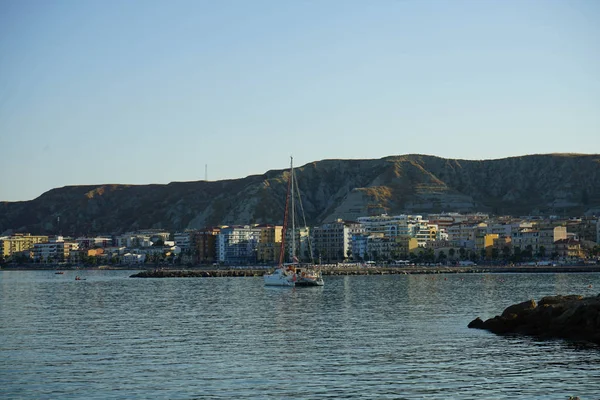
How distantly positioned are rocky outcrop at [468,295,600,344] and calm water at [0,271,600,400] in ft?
5.50

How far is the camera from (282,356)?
128ft

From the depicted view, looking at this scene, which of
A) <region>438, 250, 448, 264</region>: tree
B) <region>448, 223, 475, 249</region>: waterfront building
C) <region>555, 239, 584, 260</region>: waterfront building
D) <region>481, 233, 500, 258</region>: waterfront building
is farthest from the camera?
<region>448, 223, 475, 249</region>: waterfront building

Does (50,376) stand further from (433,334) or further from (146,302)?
(146,302)

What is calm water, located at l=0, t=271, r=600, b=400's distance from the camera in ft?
102

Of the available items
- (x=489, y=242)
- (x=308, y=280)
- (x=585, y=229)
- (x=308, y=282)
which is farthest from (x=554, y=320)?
(x=585, y=229)

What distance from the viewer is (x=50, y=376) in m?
34.1

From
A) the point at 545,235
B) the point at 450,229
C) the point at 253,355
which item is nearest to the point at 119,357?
the point at 253,355

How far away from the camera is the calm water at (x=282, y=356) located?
31047 mm

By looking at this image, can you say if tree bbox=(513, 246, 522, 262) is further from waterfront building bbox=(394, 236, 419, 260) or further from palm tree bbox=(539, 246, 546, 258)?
waterfront building bbox=(394, 236, 419, 260)

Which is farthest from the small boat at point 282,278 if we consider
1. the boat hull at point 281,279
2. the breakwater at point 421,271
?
the breakwater at point 421,271

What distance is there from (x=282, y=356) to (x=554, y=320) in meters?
15.3

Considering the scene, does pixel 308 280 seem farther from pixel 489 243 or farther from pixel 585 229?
pixel 585 229

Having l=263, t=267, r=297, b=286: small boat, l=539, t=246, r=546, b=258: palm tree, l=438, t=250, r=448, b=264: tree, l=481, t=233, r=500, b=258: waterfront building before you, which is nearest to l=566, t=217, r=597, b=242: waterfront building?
l=481, t=233, r=500, b=258: waterfront building

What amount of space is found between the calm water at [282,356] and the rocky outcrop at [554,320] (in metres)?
1.68
